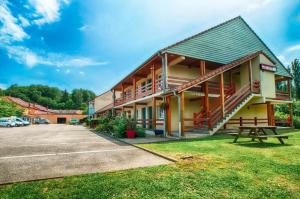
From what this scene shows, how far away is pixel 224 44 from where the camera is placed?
17234 millimetres

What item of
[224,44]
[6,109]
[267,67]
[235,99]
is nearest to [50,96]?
[6,109]

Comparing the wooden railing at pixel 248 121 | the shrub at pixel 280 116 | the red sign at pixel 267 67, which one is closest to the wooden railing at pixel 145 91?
the wooden railing at pixel 248 121

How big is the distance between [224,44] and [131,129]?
11.1 metres

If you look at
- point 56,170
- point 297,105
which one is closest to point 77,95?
point 297,105

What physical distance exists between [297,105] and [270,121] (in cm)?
1170

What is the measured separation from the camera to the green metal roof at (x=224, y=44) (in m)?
15.0

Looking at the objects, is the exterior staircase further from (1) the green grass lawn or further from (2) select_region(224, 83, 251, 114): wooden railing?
(1) the green grass lawn

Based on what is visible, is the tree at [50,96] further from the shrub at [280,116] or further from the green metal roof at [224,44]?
the green metal roof at [224,44]

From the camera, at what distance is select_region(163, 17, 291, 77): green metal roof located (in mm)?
15016

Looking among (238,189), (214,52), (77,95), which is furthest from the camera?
(77,95)

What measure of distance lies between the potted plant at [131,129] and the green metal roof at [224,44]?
5555mm

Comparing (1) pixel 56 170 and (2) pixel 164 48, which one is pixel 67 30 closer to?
(2) pixel 164 48

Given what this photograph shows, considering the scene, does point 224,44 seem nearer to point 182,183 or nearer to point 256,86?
point 256,86

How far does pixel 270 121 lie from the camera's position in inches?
657
